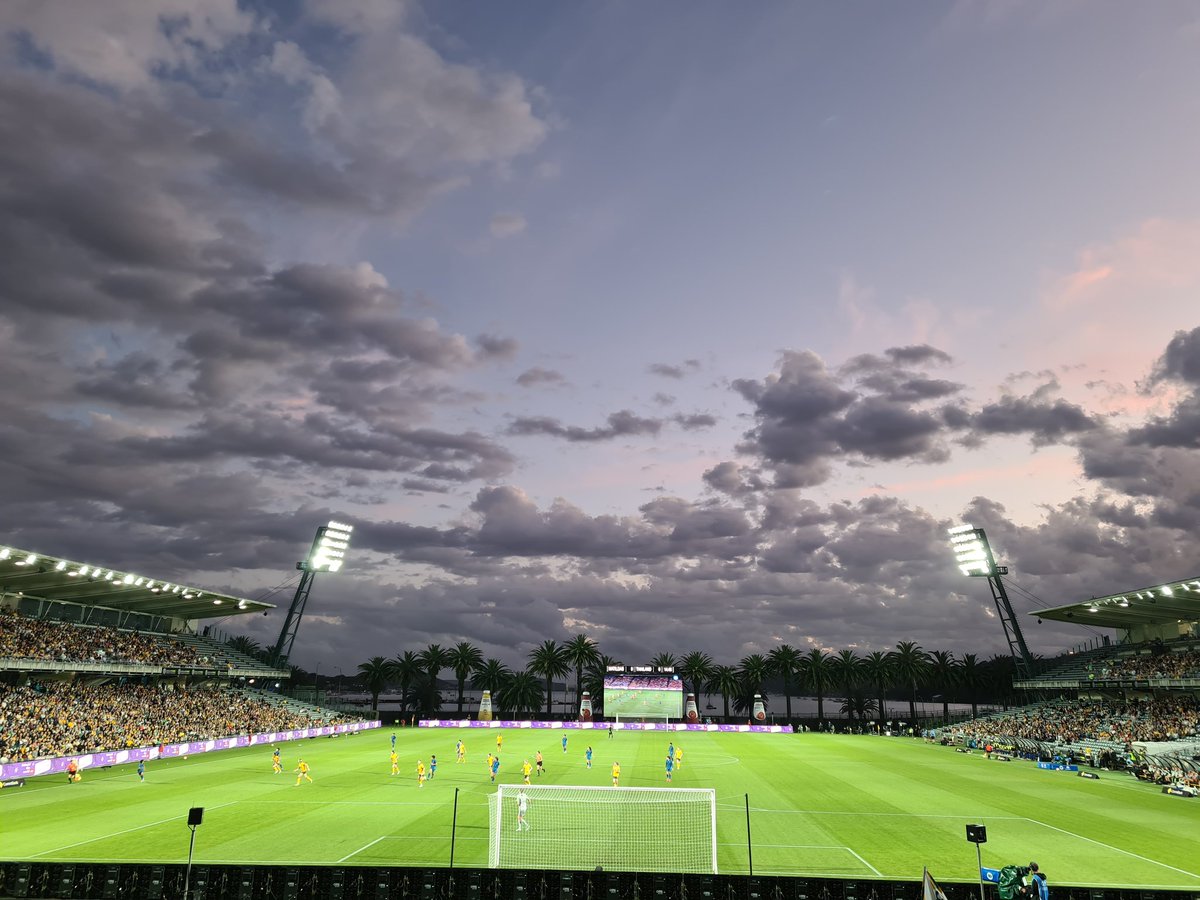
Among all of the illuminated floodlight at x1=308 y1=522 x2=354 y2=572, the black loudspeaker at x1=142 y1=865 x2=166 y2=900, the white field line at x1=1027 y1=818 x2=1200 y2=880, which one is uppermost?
the illuminated floodlight at x1=308 y1=522 x2=354 y2=572

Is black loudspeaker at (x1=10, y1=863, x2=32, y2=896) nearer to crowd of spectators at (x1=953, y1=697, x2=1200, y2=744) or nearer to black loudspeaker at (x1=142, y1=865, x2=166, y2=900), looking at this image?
black loudspeaker at (x1=142, y1=865, x2=166, y2=900)

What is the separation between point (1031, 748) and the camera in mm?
68750

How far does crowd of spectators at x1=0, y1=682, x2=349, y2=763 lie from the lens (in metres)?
51.0

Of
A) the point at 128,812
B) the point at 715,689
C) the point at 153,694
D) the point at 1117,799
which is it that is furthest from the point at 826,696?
the point at 128,812

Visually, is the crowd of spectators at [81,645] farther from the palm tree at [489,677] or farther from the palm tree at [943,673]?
the palm tree at [943,673]

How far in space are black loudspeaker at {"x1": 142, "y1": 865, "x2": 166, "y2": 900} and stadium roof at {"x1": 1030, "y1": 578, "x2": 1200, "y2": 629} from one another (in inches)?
2837

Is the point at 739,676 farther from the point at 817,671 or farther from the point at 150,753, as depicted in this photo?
the point at 150,753

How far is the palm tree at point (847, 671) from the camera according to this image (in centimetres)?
13262

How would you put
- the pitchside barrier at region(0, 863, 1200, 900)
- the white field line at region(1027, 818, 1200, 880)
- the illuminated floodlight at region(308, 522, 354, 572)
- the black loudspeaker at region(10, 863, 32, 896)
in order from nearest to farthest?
the pitchside barrier at region(0, 863, 1200, 900) → the black loudspeaker at region(10, 863, 32, 896) → the white field line at region(1027, 818, 1200, 880) → the illuminated floodlight at region(308, 522, 354, 572)

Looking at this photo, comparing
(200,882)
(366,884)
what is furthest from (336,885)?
(200,882)

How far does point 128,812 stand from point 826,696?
406ft

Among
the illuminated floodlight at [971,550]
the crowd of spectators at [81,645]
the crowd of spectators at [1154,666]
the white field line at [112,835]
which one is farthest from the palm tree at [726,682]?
the white field line at [112,835]

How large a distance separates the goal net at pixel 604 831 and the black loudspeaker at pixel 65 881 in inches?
506

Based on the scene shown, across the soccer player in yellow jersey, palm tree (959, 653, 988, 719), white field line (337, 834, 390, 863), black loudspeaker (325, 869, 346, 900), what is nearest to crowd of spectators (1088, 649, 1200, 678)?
palm tree (959, 653, 988, 719)
